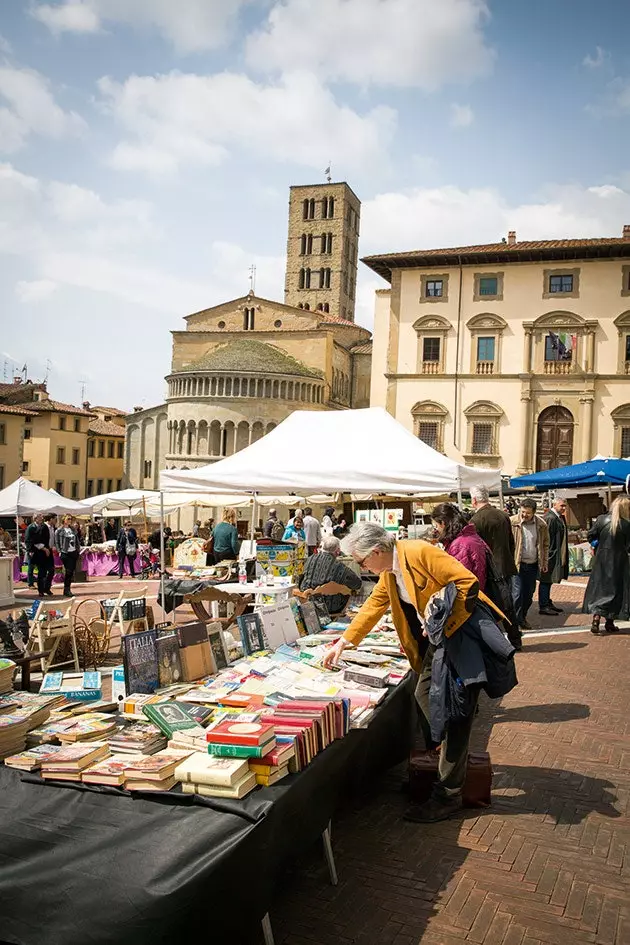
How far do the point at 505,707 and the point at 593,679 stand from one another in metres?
1.61

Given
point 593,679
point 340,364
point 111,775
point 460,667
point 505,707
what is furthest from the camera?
point 340,364

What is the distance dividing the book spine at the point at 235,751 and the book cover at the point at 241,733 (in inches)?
0.7

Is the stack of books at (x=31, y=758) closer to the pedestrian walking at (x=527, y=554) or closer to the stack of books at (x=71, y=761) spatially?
the stack of books at (x=71, y=761)

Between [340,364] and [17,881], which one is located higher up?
[340,364]

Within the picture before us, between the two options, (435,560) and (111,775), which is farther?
(435,560)

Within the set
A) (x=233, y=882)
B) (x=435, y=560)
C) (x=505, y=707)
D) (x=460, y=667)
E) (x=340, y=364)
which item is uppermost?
(x=340, y=364)

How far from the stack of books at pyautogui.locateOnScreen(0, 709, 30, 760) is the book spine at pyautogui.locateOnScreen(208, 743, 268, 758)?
1040mm

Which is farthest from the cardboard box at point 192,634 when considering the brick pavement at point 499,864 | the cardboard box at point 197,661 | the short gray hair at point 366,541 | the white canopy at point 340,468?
the white canopy at point 340,468

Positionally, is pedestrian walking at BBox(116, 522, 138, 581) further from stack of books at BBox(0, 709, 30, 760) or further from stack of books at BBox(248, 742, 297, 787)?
stack of books at BBox(248, 742, 297, 787)

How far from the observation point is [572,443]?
38.2 m

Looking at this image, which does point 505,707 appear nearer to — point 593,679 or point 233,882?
point 593,679

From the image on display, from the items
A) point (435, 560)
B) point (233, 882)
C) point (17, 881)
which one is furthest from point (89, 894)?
point (435, 560)

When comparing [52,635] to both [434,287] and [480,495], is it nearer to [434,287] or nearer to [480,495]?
[480,495]

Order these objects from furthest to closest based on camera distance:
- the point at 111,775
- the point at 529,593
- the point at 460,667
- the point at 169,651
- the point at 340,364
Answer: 1. the point at 340,364
2. the point at 529,593
3. the point at 169,651
4. the point at 460,667
5. the point at 111,775
